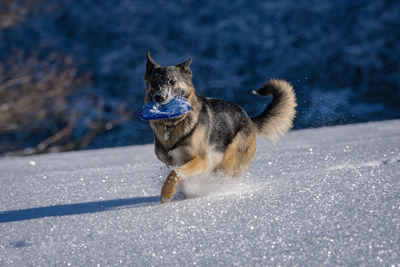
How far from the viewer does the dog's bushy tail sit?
4.43 metres

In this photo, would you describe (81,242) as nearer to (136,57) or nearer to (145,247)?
(145,247)

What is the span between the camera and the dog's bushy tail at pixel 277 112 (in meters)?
4.43

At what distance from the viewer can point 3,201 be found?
3.73 metres

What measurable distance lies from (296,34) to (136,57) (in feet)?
28.0

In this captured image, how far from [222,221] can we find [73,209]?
1187 millimetres

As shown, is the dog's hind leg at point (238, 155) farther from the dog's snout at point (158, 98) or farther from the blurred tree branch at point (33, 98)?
the blurred tree branch at point (33, 98)

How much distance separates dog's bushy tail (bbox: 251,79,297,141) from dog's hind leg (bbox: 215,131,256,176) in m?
0.31

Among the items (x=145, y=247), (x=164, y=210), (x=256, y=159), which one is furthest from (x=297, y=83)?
(x=145, y=247)

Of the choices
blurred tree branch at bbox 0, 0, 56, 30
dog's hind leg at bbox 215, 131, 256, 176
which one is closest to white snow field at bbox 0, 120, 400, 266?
dog's hind leg at bbox 215, 131, 256, 176

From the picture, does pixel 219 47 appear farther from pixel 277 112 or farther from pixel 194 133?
pixel 194 133

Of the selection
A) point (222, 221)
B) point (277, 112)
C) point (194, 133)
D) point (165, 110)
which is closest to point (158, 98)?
point (165, 110)

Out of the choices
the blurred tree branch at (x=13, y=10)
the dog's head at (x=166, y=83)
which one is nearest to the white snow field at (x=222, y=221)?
the dog's head at (x=166, y=83)

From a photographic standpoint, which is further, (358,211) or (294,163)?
(294,163)

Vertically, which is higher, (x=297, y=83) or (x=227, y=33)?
(x=297, y=83)
